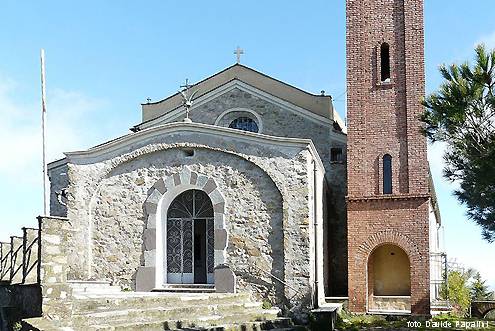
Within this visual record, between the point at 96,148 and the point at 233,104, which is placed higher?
the point at 233,104

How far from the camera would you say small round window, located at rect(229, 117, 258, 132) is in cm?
2244

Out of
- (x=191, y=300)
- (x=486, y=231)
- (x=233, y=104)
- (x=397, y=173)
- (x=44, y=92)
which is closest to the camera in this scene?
(x=486, y=231)

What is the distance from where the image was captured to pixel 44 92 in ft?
54.7

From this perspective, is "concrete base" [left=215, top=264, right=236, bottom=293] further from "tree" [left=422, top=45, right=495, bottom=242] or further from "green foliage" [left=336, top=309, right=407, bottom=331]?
"tree" [left=422, top=45, right=495, bottom=242]

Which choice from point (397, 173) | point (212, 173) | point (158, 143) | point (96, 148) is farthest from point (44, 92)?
point (397, 173)

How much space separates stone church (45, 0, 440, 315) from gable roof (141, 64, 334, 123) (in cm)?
174

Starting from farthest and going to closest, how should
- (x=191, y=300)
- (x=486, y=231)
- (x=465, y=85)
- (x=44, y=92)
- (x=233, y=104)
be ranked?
(x=233, y=104) → (x=44, y=92) → (x=191, y=300) → (x=486, y=231) → (x=465, y=85)

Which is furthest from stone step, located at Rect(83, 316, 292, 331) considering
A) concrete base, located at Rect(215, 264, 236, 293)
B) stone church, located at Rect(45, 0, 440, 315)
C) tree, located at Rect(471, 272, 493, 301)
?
tree, located at Rect(471, 272, 493, 301)

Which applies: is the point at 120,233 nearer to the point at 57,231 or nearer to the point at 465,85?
the point at 57,231

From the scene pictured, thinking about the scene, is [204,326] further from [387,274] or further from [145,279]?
[387,274]

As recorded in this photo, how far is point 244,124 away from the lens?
22.6 meters

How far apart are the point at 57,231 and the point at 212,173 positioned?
619 cm

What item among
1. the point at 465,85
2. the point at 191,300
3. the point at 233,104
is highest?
the point at 233,104

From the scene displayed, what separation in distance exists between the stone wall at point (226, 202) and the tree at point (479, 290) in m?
21.0
